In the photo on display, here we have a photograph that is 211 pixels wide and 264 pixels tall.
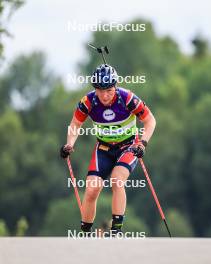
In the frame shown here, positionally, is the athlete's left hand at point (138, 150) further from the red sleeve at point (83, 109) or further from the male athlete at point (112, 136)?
the red sleeve at point (83, 109)

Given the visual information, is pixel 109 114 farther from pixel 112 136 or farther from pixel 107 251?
pixel 107 251

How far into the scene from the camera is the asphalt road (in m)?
11.7

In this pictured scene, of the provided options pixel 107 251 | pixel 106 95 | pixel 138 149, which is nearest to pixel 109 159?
pixel 138 149

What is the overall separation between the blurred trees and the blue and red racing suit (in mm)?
55393

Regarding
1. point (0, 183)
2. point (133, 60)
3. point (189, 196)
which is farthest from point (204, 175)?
point (133, 60)

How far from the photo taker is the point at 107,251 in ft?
39.3

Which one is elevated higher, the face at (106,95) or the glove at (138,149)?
the face at (106,95)

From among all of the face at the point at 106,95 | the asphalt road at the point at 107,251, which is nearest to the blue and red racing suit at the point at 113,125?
the face at the point at 106,95

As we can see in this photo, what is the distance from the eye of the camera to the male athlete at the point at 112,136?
584 inches

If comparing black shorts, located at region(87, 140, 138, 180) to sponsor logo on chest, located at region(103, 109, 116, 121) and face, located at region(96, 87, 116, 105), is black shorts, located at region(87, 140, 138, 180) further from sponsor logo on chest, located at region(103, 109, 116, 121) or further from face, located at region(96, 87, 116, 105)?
face, located at region(96, 87, 116, 105)

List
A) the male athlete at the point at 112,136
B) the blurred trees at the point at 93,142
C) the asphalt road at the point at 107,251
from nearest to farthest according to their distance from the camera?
the asphalt road at the point at 107,251, the male athlete at the point at 112,136, the blurred trees at the point at 93,142

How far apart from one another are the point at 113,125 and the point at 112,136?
0.53 ft

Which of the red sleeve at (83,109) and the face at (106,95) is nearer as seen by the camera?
the face at (106,95)

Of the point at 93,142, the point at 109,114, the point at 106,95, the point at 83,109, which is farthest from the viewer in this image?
the point at 93,142
